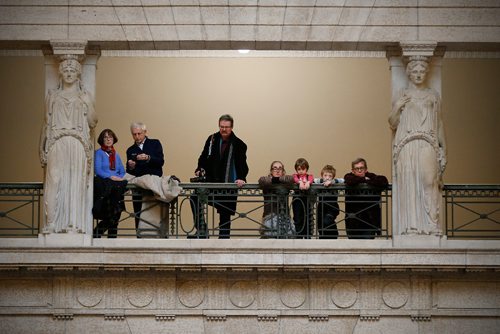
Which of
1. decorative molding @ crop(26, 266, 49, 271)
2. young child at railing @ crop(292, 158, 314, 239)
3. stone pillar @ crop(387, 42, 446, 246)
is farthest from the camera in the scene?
young child at railing @ crop(292, 158, 314, 239)

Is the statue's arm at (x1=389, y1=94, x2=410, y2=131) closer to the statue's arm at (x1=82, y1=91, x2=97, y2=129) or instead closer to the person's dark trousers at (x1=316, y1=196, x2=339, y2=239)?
the person's dark trousers at (x1=316, y1=196, x2=339, y2=239)

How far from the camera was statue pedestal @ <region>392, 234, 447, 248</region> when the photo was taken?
2306 centimetres

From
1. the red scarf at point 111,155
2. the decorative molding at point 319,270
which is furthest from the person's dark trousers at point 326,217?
the red scarf at point 111,155

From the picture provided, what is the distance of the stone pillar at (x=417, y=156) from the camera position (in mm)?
23188

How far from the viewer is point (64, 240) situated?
23.1 m

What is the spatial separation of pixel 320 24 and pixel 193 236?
10.0 ft

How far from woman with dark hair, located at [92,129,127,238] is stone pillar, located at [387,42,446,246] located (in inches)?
134

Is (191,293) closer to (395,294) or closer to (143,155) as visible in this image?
(143,155)

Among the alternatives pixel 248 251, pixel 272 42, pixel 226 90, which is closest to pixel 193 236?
pixel 248 251

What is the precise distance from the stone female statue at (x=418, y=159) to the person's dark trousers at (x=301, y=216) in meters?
1.08

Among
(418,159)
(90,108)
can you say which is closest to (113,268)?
(90,108)

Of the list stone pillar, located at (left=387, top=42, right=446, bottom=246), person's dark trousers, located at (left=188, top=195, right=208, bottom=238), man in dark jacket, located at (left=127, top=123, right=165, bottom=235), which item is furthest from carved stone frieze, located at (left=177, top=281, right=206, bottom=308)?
stone pillar, located at (left=387, top=42, right=446, bottom=246)

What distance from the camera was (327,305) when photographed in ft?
75.8

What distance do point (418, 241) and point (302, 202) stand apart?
5.05 feet
